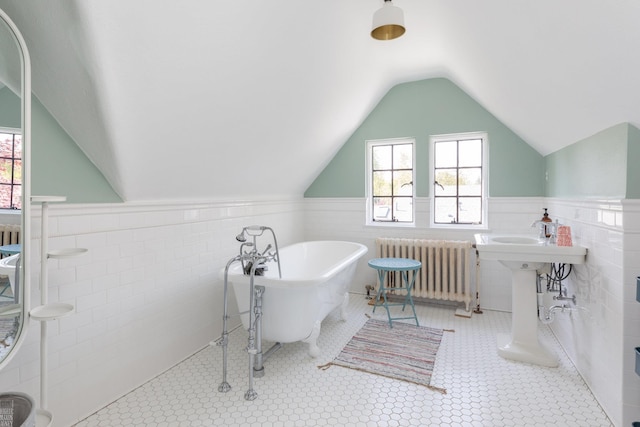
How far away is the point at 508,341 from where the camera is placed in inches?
118

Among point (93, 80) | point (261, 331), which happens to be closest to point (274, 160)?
point (261, 331)

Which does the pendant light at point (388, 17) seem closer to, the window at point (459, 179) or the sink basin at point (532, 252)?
the sink basin at point (532, 252)

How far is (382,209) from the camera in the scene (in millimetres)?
4652

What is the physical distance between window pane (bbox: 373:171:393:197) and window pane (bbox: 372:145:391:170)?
0.31 feet

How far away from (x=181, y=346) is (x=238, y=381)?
2.24ft

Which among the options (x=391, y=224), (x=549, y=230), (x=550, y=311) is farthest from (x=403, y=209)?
(x=550, y=311)

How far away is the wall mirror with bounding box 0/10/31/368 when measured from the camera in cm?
145

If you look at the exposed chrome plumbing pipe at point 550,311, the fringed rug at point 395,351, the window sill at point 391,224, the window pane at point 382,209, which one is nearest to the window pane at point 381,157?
the window pane at point 382,209

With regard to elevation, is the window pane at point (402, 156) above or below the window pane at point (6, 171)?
above

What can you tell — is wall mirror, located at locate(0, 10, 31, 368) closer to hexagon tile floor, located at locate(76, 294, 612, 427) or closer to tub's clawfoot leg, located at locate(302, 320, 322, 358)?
hexagon tile floor, located at locate(76, 294, 612, 427)

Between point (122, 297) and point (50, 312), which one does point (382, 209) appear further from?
point (50, 312)

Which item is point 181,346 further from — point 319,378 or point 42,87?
point 42,87

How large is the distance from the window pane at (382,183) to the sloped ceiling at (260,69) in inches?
54.3

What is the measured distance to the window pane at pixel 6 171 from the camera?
1.49 m
